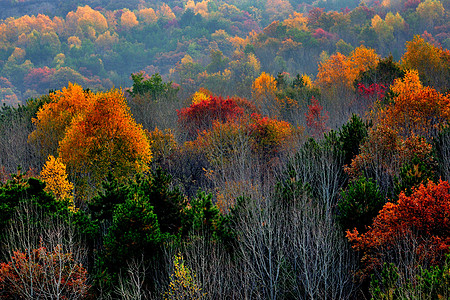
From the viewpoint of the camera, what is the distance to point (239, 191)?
21297mm

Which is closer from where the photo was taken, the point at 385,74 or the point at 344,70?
the point at 385,74

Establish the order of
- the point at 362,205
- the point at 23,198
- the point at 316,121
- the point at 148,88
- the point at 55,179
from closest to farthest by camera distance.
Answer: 1. the point at 362,205
2. the point at 23,198
3. the point at 55,179
4. the point at 316,121
5. the point at 148,88

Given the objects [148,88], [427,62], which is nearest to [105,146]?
[148,88]

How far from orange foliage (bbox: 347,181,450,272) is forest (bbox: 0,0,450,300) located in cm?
7

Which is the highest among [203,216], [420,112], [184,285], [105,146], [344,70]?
[344,70]

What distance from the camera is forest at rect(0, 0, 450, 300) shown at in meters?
14.2

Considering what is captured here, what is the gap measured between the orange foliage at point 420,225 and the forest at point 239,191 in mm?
66

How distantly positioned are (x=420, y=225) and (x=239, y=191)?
9823 mm

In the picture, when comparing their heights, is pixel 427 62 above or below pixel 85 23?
below

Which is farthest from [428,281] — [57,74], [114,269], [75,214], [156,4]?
[156,4]

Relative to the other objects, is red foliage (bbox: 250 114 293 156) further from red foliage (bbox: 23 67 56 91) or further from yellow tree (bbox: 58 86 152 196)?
red foliage (bbox: 23 67 56 91)

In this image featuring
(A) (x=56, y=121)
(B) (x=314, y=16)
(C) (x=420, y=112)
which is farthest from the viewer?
(B) (x=314, y=16)

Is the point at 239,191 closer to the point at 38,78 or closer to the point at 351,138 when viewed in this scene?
the point at 351,138

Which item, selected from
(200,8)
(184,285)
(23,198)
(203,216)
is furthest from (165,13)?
(184,285)
